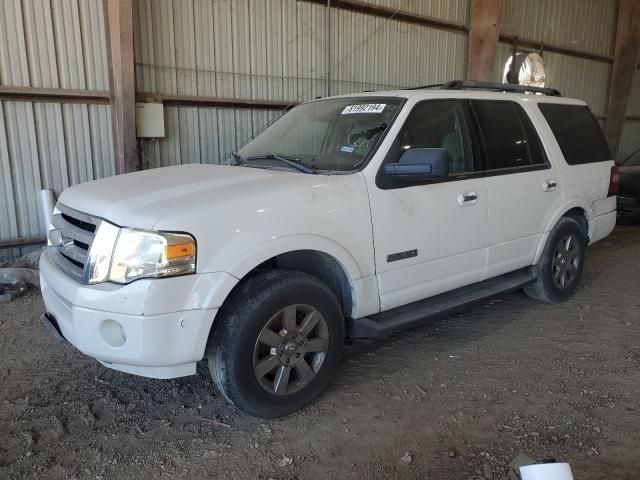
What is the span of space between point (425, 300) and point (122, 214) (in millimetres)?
2120

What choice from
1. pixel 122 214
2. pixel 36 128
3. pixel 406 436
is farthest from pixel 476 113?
pixel 36 128

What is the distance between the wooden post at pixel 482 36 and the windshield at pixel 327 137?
6800 mm

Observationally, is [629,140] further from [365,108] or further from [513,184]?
[365,108]

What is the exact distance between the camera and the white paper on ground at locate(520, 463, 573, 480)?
1767 mm

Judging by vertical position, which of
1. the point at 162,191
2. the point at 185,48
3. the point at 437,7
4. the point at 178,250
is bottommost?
the point at 178,250

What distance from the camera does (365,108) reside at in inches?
146

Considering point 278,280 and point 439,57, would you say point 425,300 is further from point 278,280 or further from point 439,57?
point 439,57

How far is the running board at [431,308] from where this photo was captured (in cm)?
328

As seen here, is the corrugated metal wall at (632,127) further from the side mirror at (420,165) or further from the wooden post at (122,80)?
the side mirror at (420,165)

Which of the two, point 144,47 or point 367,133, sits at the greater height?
point 144,47

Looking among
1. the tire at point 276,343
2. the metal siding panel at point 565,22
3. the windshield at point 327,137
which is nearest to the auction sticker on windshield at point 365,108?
the windshield at point 327,137

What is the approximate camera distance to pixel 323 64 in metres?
8.16

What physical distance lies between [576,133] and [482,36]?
5624 mm

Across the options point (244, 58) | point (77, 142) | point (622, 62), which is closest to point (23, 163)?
point (77, 142)
